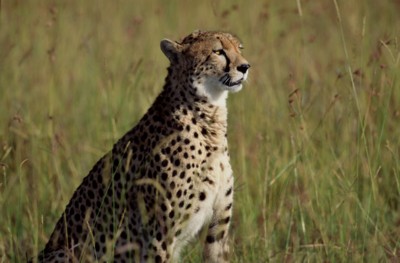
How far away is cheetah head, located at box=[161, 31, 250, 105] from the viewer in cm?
428

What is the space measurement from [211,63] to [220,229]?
29.5 inches

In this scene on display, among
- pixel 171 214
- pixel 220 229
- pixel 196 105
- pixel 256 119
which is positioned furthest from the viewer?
pixel 256 119

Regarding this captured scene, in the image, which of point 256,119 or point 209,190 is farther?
point 256,119

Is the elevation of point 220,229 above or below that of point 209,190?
below

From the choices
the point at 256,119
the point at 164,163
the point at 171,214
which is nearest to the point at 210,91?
the point at 164,163

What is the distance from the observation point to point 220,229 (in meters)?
A: 4.39

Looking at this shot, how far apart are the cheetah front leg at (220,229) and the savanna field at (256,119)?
2.7 inches

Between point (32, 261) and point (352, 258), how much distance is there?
1.34 m

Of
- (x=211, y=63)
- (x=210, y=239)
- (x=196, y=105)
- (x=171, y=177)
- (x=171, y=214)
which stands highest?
(x=211, y=63)

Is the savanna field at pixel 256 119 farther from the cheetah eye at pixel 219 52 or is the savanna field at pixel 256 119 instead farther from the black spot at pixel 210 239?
the cheetah eye at pixel 219 52

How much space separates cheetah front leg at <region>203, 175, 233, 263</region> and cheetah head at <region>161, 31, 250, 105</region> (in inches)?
16.1

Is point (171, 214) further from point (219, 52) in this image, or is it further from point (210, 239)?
point (219, 52)

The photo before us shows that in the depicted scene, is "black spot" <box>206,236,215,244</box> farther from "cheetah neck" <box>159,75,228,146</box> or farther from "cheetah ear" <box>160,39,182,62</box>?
"cheetah ear" <box>160,39,182,62</box>

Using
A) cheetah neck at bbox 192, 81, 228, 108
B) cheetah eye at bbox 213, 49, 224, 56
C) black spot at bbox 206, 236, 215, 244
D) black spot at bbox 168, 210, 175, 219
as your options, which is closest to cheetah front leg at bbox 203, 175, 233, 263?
black spot at bbox 206, 236, 215, 244
